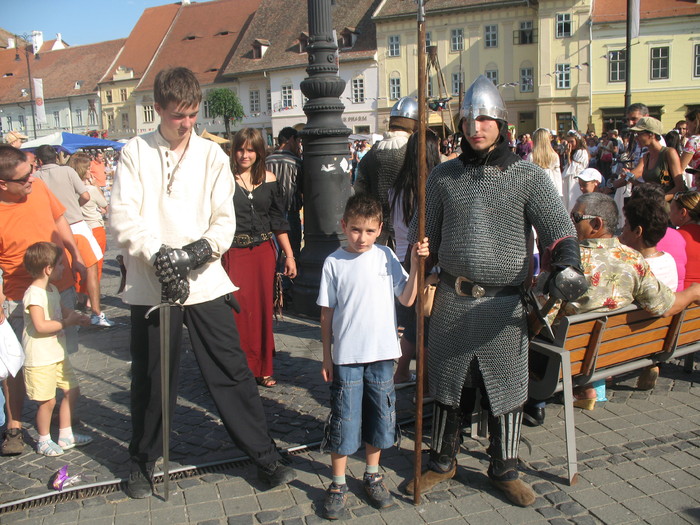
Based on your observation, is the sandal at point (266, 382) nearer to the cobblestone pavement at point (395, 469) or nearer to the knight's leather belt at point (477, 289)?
the cobblestone pavement at point (395, 469)

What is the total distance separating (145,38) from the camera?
62.6m

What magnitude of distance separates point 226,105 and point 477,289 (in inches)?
1940

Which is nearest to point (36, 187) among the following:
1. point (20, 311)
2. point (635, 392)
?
point (20, 311)

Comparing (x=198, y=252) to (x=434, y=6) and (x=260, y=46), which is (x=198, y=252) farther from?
(x=260, y=46)

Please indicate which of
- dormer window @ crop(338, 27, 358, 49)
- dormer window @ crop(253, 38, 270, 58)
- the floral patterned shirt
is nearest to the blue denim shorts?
the floral patterned shirt

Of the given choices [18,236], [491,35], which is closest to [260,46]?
[491,35]

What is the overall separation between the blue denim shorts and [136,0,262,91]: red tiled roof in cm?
5408

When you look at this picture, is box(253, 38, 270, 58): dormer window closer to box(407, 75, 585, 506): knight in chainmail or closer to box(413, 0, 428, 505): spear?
box(407, 75, 585, 506): knight in chainmail

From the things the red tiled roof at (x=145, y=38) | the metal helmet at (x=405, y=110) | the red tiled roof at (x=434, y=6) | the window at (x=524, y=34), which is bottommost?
the metal helmet at (x=405, y=110)

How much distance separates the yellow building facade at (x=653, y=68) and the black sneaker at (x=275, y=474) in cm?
3899

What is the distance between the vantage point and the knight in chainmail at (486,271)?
120 inches

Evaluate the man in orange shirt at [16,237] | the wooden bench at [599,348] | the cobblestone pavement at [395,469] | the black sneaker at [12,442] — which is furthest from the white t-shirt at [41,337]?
the wooden bench at [599,348]

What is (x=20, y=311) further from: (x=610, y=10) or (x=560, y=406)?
(x=610, y=10)

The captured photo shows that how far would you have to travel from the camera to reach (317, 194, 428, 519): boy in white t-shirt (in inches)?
127
